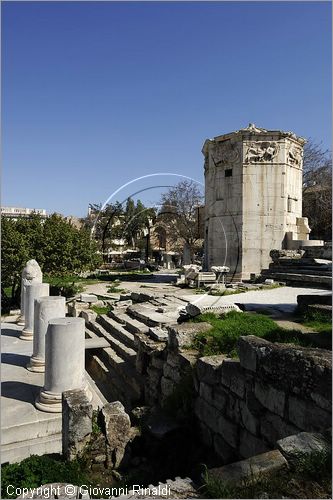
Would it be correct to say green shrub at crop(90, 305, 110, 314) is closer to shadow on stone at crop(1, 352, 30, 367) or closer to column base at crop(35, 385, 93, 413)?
shadow on stone at crop(1, 352, 30, 367)

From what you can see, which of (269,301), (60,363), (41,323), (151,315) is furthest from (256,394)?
(269,301)

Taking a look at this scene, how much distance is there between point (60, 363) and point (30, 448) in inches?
48.4

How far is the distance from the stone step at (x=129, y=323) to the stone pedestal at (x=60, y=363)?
267 cm

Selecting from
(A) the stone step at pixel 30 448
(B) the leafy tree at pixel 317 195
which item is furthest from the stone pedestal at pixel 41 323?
(B) the leafy tree at pixel 317 195

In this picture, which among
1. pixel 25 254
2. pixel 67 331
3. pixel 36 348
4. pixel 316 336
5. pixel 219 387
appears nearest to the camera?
pixel 219 387

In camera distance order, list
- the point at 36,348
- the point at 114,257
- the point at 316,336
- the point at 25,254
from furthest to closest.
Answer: the point at 114,257 < the point at 25,254 < the point at 36,348 < the point at 316,336

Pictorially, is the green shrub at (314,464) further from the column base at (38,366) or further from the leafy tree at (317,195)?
the leafy tree at (317,195)

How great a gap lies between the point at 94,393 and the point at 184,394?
195 centimetres

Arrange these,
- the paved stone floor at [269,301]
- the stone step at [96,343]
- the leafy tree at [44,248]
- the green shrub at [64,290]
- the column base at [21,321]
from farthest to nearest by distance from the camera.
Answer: the green shrub at [64,290] → the leafy tree at [44,248] → the column base at [21,321] → the stone step at [96,343] → the paved stone floor at [269,301]

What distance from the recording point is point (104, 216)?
171 feet

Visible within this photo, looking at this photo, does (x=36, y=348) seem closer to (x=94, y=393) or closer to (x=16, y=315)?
(x=94, y=393)

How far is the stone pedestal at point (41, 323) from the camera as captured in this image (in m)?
7.38

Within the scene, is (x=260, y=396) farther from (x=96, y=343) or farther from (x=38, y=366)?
(x=96, y=343)

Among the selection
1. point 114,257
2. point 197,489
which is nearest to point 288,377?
point 197,489
